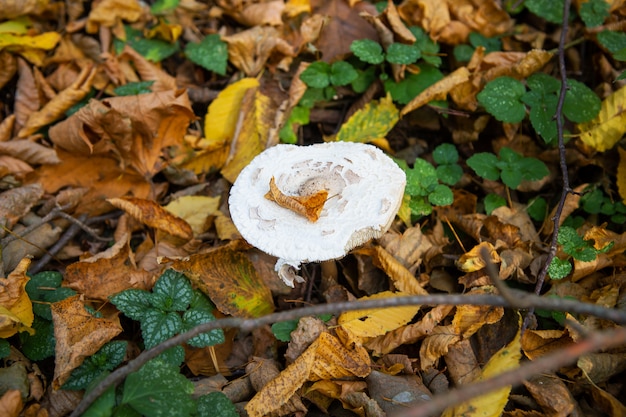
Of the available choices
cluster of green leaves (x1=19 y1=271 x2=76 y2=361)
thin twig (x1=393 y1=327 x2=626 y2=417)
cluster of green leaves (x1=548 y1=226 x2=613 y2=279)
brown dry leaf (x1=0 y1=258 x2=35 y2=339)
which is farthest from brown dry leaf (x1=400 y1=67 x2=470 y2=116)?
brown dry leaf (x1=0 y1=258 x2=35 y2=339)

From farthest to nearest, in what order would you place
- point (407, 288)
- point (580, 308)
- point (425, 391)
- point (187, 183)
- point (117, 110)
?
point (187, 183) → point (117, 110) → point (407, 288) → point (425, 391) → point (580, 308)

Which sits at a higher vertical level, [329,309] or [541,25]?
[541,25]

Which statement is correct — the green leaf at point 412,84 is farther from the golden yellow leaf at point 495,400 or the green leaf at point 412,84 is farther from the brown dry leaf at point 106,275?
the brown dry leaf at point 106,275

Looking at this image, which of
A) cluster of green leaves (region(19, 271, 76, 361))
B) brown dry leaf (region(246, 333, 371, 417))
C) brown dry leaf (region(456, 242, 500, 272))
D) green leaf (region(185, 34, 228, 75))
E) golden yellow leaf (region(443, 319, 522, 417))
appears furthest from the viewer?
green leaf (region(185, 34, 228, 75))

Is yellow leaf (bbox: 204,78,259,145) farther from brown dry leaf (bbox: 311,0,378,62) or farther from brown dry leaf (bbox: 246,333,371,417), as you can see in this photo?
brown dry leaf (bbox: 246,333,371,417)

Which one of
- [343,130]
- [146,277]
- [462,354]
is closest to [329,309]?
[462,354]

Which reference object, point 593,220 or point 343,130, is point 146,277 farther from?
point 593,220
